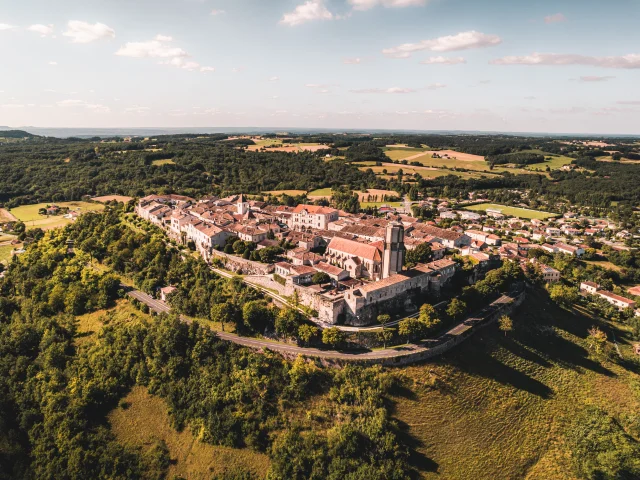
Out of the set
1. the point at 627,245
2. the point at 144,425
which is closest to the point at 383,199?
the point at 627,245

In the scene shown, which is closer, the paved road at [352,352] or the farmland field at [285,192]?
the paved road at [352,352]

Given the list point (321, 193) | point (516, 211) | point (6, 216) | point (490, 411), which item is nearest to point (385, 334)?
point (490, 411)

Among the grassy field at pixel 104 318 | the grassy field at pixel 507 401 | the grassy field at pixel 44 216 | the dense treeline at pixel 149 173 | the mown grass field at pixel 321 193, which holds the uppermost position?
the dense treeline at pixel 149 173

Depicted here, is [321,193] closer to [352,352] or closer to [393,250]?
[393,250]

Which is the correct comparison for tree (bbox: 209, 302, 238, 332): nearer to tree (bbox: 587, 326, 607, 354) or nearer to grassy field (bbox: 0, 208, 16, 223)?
tree (bbox: 587, 326, 607, 354)

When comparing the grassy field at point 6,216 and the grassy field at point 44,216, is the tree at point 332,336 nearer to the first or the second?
the grassy field at point 44,216

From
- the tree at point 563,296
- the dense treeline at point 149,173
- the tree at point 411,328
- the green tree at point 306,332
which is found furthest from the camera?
the dense treeline at point 149,173

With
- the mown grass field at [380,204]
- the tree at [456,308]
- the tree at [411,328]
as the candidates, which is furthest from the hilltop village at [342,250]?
the mown grass field at [380,204]

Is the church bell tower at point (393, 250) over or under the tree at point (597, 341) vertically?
over

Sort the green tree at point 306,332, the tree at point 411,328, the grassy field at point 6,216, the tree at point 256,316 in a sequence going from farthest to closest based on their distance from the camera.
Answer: the grassy field at point 6,216 < the tree at point 256,316 < the tree at point 411,328 < the green tree at point 306,332
